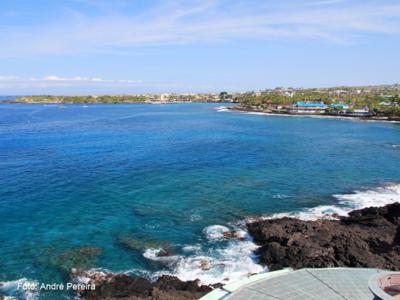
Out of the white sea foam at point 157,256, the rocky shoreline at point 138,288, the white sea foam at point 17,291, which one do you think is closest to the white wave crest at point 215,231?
the white sea foam at point 157,256

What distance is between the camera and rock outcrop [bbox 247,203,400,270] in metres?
23.4

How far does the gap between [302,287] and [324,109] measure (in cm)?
14020

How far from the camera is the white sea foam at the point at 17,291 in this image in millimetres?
21362

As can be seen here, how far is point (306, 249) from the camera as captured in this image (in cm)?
2461

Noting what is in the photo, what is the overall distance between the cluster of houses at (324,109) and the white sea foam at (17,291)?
125 m

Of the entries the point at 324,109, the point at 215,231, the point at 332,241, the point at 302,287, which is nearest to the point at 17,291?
the point at 215,231

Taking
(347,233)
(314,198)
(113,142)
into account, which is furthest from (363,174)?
(113,142)

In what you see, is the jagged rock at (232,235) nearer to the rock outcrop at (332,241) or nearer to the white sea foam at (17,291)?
the rock outcrop at (332,241)

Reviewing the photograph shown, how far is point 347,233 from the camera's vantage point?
27.1 metres

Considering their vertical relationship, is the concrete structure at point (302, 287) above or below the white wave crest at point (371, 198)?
above

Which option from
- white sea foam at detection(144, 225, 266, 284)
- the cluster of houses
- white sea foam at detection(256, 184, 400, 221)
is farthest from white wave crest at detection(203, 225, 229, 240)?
the cluster of houses

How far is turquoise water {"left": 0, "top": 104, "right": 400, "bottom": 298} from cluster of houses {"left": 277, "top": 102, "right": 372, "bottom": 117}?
2127 inches

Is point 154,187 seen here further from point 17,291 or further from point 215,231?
point 17,291

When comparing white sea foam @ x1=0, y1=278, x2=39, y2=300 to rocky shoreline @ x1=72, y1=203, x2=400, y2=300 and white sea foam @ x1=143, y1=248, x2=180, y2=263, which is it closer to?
rocky shoreline @ x1=72, y1=203, x2=400, y2=300
